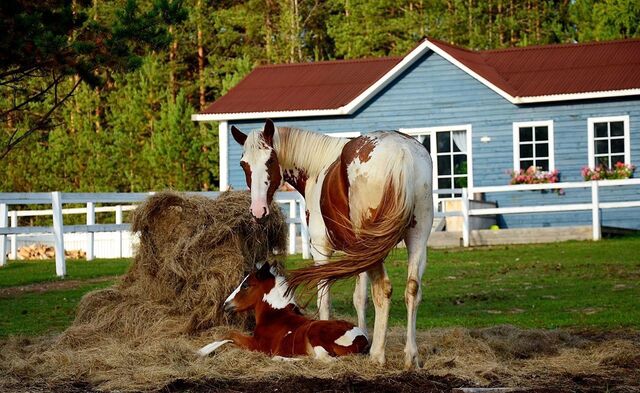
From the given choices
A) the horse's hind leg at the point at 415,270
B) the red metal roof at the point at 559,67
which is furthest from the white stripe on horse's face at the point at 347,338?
the red metal roof at the point at 559,67

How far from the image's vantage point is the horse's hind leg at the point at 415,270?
7.94 metres

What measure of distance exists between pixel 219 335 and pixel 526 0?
43.0m

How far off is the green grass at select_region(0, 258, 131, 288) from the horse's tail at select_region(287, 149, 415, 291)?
10147mm

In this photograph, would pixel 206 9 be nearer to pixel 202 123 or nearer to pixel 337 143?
pixel 202 123

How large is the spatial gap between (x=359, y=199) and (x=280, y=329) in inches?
58.8

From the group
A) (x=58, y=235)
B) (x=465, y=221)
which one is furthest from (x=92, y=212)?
(x=465, y=221)

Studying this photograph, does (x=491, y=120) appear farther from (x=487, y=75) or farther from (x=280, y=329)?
(x=280, y=329)

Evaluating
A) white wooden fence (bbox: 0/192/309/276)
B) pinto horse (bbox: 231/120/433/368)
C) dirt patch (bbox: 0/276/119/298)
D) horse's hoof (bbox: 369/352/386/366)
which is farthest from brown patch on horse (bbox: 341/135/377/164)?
dirt patch (bbox: 0/276/119/298)

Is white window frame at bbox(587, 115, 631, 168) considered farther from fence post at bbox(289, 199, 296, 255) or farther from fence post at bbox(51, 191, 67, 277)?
fence post at bbox(51, 191, 67, 277)

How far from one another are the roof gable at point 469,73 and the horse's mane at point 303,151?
776 inches

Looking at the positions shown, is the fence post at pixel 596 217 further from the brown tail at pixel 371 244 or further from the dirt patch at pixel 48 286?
the brown tail at pixel 371 244

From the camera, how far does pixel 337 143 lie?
8.80 metres

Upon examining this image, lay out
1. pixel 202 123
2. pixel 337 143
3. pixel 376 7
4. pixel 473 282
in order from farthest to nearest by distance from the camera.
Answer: pixel 376 7 < pixel 202 123 < pixel 473 282 < pixel 337 143

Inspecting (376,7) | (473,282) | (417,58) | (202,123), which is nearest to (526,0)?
(376,7)
